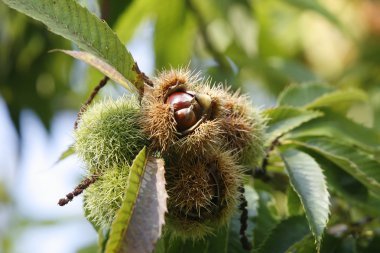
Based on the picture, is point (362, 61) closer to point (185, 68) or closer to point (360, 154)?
point (360, 154)

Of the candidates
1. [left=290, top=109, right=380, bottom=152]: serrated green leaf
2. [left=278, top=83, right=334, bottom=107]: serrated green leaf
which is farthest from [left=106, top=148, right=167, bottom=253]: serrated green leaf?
[left=278, top=83, right=334, bottom=107]: serrated green leaf

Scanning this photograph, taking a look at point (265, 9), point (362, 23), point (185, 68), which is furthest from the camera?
point (362, 23)

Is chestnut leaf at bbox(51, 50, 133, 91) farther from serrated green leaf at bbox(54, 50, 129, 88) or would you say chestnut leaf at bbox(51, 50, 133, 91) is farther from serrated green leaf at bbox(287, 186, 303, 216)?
serrated green leaf at bbox(287, 186, 303, 216)

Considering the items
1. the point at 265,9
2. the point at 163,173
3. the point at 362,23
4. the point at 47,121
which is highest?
the point at 362,23

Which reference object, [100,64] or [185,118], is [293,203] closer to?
[185,118]

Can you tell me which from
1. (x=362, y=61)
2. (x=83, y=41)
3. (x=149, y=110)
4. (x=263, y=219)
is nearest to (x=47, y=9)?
(x=83, y=41)
